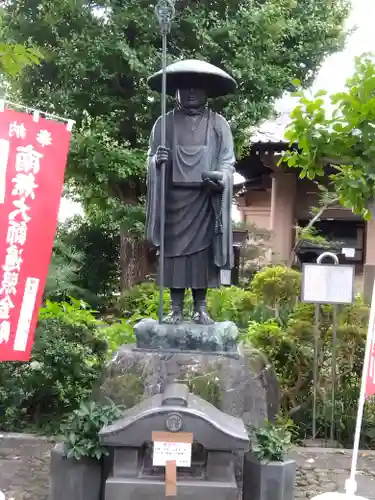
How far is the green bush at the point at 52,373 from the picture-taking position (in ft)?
22.0

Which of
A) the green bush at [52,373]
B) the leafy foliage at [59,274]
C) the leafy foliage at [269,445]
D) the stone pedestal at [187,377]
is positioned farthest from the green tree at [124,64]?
the leafy foliage at [269,445]

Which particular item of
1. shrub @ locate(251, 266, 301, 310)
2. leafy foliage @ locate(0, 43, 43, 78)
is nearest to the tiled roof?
shrub @ locate(251, 266, 301, 310)

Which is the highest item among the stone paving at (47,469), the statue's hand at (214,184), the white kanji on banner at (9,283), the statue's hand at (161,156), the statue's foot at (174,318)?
the statue's hand at (161,156)

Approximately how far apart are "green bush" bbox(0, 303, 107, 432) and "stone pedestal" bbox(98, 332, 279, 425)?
1.97 metres

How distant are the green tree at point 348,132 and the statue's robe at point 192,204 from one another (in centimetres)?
83

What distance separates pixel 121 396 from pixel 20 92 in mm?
7172

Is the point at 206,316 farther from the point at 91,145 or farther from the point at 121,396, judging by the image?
the point at 91,145

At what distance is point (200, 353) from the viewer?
482 centimetres

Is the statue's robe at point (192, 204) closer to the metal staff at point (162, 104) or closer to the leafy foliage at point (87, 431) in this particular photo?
the metal staff at point (162, 104)

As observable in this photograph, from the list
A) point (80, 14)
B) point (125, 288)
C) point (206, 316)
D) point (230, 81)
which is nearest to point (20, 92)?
point (80, 14)

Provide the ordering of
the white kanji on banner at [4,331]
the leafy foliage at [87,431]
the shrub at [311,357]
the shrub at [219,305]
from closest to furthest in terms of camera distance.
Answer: the white kanji on banner at [4,331] → the leafy foliage at [87,431] → the shrub at [311,357] → the shrub at [219,305]

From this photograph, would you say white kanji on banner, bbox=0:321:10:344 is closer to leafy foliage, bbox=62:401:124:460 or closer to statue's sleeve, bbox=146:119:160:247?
leafy foliage, bbox=62:401:124:460

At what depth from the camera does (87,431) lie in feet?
13.6

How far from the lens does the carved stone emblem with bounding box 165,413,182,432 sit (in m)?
3.65
